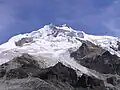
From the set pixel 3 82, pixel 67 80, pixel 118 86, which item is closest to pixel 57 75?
pixel 67 80

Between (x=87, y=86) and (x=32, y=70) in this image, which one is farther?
(x=32, y=70)

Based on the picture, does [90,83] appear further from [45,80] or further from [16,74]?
[16,74]

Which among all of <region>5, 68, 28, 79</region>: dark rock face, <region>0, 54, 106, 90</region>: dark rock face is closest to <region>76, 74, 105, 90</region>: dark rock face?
<region>0, 54, 106, 90</region>: dark rock face

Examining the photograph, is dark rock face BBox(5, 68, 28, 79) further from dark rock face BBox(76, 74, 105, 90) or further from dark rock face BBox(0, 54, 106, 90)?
dark rock face BBox(76, 74, 105, 90)

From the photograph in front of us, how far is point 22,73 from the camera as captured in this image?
152375mm

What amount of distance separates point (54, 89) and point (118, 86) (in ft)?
207

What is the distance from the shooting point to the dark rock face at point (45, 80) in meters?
128

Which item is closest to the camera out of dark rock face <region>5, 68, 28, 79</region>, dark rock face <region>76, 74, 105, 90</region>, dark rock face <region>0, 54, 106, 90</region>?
dark rock face <region>0, 54, 106, 90</region>

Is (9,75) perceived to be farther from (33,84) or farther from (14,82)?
(33,84)

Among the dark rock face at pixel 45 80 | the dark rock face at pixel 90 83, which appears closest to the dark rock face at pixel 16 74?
the dark rock face at pixel 45 80

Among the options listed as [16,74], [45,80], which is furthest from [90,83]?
[16,74]

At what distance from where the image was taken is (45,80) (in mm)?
137750

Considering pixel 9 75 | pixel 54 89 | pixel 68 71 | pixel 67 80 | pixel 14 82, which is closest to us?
pixel 54 89

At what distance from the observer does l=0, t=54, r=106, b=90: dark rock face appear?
127750 mm
